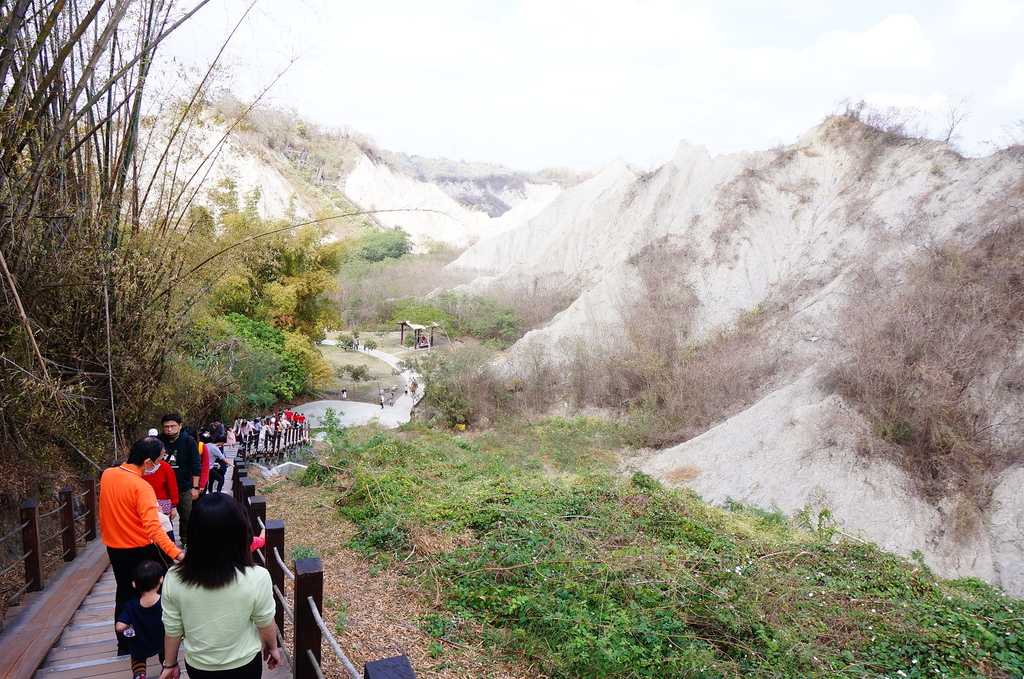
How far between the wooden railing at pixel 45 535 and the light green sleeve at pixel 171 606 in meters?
2.28

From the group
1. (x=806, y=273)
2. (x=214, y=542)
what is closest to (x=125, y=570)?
(x=214, y=542)

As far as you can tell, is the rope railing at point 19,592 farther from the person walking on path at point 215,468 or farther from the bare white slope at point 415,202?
the bare white slope at point 415,202

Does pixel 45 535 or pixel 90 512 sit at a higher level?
pixel 90 512

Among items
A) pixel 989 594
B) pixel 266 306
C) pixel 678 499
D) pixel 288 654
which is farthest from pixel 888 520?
pixel 266 306

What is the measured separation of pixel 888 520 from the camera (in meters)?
9.61

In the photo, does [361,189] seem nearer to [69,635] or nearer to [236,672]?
[69,635]

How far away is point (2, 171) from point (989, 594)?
356 inches

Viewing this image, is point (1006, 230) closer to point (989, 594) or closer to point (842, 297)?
point (842, 297)

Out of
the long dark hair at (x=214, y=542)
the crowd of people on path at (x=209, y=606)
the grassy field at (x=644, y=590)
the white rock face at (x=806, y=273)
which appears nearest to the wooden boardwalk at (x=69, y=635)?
the crowd of people on path at (x=209, y=606)

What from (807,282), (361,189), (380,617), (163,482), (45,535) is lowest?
(380,617)

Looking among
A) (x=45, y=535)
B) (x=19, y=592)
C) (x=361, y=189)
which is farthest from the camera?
(x=361, y=189)

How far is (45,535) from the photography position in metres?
5.84

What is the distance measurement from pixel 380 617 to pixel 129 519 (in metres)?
2.04

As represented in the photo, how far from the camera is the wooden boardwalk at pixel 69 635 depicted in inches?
124
